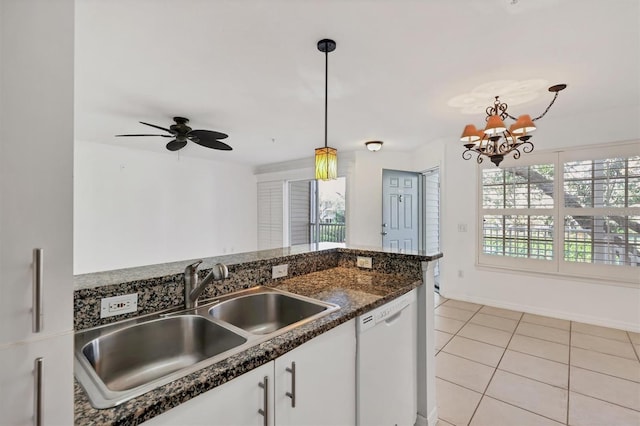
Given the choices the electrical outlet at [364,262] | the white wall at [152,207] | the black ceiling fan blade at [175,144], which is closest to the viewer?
the electrical outlet at [364,262]

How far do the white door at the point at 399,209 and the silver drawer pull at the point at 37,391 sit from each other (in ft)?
14.9

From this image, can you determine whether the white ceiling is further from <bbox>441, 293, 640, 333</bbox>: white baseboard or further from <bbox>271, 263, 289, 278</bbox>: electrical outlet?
<bbox>441, 293, 640, 333</bbox>: white baseboard

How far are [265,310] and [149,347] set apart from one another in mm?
553

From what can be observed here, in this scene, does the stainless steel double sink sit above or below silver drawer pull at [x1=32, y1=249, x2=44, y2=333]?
below

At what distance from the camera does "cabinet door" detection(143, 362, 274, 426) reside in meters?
0.74

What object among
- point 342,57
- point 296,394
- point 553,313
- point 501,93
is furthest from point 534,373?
point 342,57

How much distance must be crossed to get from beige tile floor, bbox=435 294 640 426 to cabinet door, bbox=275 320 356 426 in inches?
39.1

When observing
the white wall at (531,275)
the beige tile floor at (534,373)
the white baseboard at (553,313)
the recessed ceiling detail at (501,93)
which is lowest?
the beige tile floor at (534,373)

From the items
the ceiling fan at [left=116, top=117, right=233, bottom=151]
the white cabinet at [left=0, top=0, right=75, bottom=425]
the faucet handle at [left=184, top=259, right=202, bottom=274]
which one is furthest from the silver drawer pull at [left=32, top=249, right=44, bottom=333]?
the ceiling fan at [left=116, top=117, right=233, bottom=151]

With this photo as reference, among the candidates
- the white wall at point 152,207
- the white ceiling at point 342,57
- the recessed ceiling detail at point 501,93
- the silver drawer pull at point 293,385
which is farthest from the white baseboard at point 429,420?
the white wall at point 152,207

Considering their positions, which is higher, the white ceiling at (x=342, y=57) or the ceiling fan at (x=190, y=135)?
the white ceiling at (x=342, y=57)

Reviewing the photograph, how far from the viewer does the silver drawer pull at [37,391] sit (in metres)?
0.53

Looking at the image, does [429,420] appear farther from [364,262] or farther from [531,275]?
[531,275]

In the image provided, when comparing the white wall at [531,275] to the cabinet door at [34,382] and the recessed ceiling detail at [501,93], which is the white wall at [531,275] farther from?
the cabinet door at [34,382]
